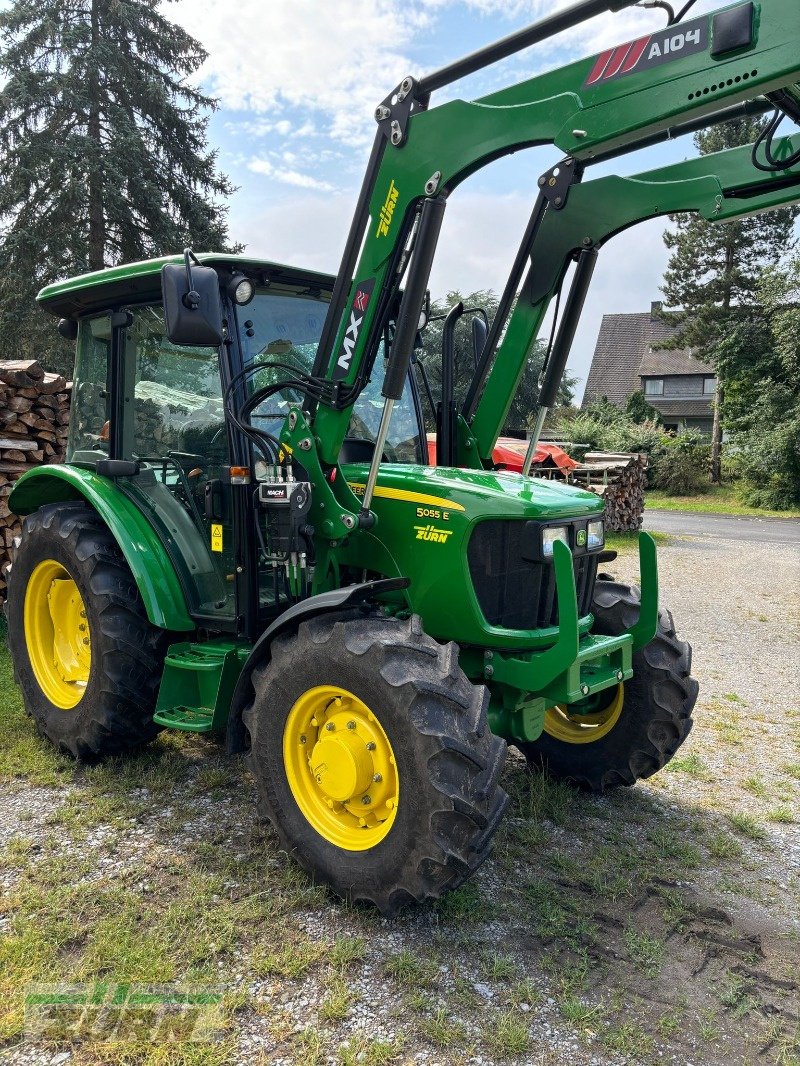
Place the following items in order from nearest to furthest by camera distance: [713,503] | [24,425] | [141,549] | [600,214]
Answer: [600,214], [141,549], [24,425], [713,503]

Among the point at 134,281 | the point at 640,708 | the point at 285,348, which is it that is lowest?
the point at 640,708

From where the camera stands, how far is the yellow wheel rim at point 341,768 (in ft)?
9.91

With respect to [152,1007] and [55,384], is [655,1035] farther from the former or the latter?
[55,384]

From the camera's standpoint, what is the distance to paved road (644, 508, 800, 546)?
1750 centimetres

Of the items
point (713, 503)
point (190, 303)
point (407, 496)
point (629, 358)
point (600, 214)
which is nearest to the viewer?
point (190, 303)

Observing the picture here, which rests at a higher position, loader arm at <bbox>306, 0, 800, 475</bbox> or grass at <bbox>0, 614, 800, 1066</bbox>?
loader arm at <bbox>306, 0, 800, 475</bbox>

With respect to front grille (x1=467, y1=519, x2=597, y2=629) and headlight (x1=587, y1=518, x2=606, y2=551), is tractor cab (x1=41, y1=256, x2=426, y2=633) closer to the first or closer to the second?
front grille (x1=467, y1=519, x2=597, y2=629)

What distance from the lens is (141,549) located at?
3980 mm

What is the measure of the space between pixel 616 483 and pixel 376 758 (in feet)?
43.5

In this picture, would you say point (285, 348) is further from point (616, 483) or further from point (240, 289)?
point (616, 483)

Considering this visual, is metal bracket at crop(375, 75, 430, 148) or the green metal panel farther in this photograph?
the green metal panel

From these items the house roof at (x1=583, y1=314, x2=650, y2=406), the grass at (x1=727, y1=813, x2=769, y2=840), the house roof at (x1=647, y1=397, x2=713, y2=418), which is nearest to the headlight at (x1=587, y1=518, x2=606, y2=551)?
the grass at (x1=727, y1=813, x2=769, y2=840)

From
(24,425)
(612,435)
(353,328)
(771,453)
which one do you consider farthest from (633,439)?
(353,328)

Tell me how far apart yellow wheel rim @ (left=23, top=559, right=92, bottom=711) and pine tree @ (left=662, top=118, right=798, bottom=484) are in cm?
2746
